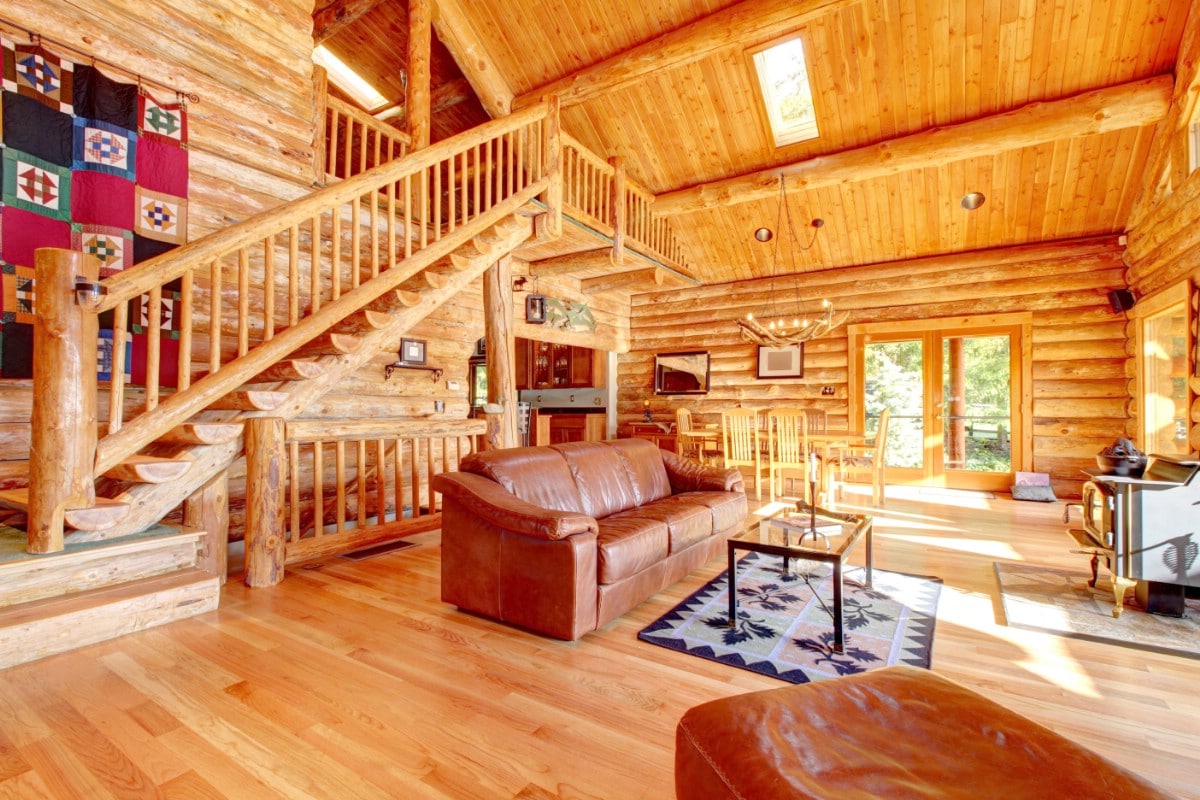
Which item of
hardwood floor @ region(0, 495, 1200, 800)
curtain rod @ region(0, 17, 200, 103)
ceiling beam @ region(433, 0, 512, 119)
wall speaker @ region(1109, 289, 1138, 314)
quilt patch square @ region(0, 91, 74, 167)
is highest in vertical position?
ceiling beam @ region(433, 0, 512, 119)

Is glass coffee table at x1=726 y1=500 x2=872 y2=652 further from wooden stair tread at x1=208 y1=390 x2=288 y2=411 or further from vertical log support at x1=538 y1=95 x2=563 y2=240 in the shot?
vertical log support at x1=538 y1=95 x2=563 y2=240

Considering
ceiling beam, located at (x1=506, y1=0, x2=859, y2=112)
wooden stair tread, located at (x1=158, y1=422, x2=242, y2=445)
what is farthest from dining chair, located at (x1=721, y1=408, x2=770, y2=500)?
wooden stair tread, located at (x1=158, y1=422, x2=242, y2=445)

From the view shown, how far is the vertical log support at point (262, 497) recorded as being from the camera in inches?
132

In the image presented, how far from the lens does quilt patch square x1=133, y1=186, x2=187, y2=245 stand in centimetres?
373

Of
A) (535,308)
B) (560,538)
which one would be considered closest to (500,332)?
(535,308)

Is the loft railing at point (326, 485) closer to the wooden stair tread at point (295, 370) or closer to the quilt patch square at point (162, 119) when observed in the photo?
the wooden stair tread at point (295, 370)

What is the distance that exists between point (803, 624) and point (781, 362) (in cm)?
590

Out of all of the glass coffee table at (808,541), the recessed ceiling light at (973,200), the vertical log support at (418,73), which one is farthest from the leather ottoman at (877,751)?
the recessed ceiling light at (973,200)

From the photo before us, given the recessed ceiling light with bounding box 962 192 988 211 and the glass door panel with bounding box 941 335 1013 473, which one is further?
the glass door panel with bounding box 941 335 1013 473

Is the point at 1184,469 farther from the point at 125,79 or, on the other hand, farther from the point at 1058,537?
the point at 125,79

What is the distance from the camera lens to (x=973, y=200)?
6.34 metres

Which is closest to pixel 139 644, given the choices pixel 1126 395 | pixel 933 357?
pixel 933 357

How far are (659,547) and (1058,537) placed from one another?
12.5 ft

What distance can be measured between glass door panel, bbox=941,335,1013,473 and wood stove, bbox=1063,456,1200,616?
4.32 metres
